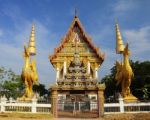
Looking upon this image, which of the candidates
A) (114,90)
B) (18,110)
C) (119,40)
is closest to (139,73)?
(114,90)

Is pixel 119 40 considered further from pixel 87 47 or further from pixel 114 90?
pixel 114 90

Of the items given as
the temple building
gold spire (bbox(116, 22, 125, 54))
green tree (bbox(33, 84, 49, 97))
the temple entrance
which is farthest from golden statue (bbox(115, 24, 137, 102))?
green tree (bbox(33, 84, 49, 97))

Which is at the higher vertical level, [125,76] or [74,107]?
[125,76]

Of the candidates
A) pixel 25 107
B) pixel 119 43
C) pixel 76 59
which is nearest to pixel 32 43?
pixel 76 59

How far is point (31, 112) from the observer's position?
19.2 meters

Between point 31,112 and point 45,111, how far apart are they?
3.25ft

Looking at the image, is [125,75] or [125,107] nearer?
[125,107]

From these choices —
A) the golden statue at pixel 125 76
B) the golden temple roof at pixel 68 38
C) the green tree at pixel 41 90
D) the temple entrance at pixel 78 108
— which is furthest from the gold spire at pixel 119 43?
the green tree at pixel 41 90

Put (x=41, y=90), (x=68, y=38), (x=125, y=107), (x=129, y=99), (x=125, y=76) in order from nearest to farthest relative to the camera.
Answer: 1. (x=125, y=107)
2. (x=129, y=99)
3. (x=125, y=76)
4. (x=68, y=38)
5. (x=41, y=90)

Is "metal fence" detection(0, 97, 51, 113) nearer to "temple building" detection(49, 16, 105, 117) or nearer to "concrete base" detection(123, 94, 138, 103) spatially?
"temple building" detection(49, 16, 105, 117)

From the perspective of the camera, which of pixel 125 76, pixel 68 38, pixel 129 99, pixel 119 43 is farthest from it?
pixel 68 38

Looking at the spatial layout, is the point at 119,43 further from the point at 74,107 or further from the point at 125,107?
the point at 74,107

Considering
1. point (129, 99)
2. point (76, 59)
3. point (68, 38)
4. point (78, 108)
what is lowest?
point (78, 108)

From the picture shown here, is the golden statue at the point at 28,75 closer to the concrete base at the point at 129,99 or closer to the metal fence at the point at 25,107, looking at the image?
the metal fence at the point at 25,107
